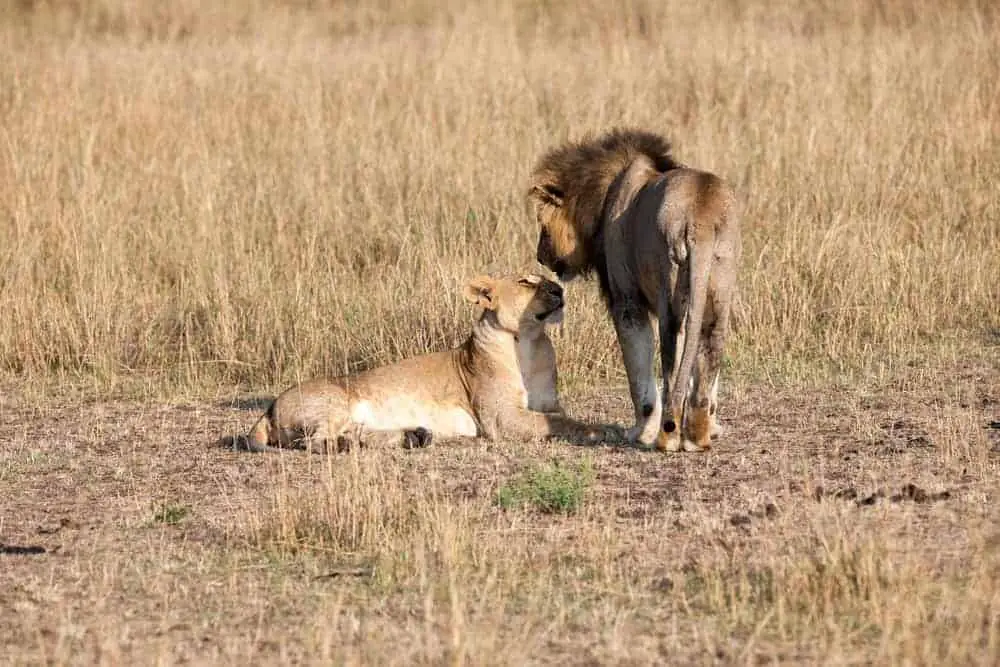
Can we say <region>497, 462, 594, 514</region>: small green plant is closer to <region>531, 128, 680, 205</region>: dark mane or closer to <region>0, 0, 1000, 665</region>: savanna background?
<region>0, 0, 1000, 665</region>: savanna background

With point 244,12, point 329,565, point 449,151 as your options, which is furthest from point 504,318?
point 244,12

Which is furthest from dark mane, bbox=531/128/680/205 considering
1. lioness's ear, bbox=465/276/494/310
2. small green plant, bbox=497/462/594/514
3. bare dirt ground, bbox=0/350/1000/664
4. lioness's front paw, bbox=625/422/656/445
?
small green plant, bbox=497/462/594/514

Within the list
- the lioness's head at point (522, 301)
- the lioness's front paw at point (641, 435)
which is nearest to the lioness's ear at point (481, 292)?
the lioness's head at point (522, 301)

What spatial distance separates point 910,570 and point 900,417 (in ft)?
8.95

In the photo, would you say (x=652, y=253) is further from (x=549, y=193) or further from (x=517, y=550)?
(x=517, y=550)

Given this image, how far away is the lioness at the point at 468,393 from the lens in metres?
7.34

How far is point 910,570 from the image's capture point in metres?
4.85

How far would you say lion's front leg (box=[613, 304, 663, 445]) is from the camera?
723 centimetres

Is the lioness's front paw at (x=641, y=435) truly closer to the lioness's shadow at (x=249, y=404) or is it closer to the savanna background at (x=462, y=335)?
the savanna background at (x=462, y=335)

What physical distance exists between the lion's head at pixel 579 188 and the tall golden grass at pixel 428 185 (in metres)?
0.77

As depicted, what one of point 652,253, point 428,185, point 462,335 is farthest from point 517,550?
point 428,185

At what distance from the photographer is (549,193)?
7984 millimetres

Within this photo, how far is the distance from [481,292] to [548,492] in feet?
5.86

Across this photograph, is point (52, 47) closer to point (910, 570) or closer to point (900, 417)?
point (900, 417)
